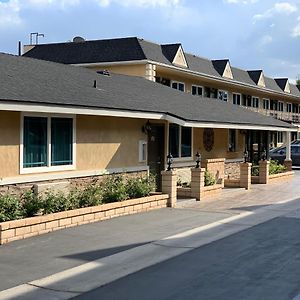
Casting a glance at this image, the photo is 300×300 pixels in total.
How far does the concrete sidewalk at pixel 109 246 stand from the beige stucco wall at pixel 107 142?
6.41 ft

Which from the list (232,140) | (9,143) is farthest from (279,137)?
(9,143)

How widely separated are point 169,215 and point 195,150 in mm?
6764

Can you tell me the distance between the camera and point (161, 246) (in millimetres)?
10141

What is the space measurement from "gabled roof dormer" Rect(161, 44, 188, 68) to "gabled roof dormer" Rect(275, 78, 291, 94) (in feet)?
78.0

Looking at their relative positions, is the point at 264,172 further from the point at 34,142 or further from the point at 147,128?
the point at 34,142

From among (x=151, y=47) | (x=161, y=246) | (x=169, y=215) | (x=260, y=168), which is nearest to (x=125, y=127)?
(x=169, y=215)

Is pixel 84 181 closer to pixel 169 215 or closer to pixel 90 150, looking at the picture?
pixel 90 150

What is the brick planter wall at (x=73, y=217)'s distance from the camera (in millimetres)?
10125

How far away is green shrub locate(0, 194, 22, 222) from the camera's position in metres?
10.4

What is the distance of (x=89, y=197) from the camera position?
12781 mm

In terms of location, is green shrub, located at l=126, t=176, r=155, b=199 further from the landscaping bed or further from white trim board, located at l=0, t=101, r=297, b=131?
white trim board, located at l=0, t=101, r=297, b=131

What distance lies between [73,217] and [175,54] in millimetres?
23995

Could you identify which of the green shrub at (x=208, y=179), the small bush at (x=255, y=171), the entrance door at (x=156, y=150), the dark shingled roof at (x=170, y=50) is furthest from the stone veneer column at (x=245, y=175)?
the dark shingled roof at (x=170, y=50)

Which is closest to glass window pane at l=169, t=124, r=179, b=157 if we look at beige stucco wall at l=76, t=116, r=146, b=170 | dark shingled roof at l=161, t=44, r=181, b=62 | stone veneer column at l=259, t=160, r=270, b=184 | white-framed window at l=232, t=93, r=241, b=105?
beige stucco wall at l=76, t=116, r=146, b=170
